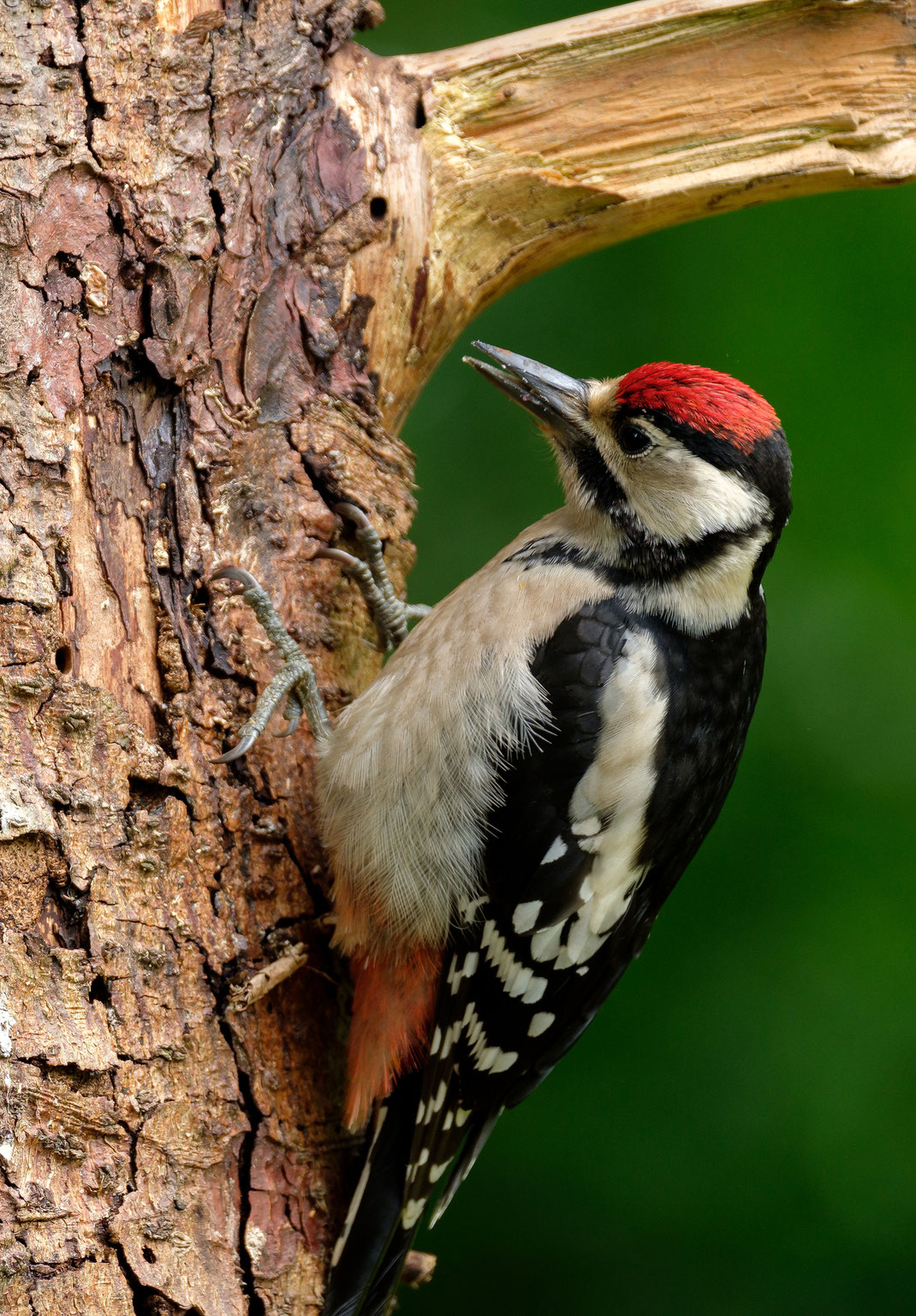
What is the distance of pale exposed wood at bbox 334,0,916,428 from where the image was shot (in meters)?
1.96

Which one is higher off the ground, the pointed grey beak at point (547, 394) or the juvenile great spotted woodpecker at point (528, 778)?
the pointed grey beak at point (547, 394)

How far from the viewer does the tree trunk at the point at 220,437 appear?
57.7 inches

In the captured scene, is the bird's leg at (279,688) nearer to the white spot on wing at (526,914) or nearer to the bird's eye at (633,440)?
the white spot on wing at (526,914)

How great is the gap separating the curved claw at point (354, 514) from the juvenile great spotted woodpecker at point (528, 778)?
0.03m

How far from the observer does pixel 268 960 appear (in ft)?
5.61

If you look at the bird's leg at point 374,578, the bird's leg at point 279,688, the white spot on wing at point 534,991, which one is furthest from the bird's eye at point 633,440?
the white spot on wing at point 534,991

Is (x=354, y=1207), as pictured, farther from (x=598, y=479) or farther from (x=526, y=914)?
(x=598, y=479)

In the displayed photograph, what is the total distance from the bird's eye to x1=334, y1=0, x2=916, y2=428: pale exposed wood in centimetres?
38

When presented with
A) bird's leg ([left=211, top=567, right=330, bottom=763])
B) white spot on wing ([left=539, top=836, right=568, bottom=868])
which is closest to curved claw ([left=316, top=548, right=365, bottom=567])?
bird's leg ([left=211, top=567, right=330, bottom=763])

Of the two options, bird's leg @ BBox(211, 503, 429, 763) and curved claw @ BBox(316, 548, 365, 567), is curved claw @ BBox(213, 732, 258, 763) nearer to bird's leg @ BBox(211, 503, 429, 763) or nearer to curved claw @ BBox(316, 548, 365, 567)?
bird's leg @ BBox(211, 503, 429, 763)

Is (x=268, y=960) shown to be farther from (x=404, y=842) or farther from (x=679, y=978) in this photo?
(x=679, y=978)

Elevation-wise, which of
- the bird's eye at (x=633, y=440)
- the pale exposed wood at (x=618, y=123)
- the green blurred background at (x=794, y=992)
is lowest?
the green blurred background at (x=794, y=992)

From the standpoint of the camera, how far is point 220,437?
1.76 meters

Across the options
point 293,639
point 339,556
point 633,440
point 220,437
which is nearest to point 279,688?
point 293,639
